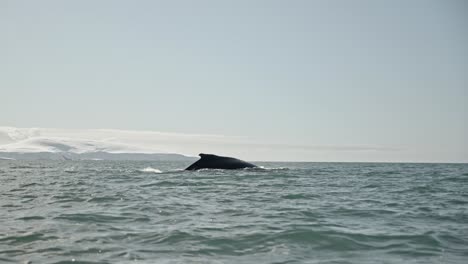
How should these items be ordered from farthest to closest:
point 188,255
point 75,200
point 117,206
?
point 75,200, point 117,206, point 188,255

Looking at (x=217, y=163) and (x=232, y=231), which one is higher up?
(x=217, y=163)

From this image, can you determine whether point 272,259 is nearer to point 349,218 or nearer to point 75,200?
point 349,218

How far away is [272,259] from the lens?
8977 millimetres

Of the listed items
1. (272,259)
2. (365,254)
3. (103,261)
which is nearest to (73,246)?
(103,261)

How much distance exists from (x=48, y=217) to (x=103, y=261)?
6.32 metres

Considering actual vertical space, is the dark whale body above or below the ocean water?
above

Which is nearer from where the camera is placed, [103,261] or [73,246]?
[103,261]

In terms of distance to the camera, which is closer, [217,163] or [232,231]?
[232,231]

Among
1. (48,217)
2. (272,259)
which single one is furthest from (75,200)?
(272,259)

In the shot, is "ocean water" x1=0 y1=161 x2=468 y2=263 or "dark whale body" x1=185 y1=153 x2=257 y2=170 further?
"dark whale body" x1=185 y1=153 x2=257 y2=170

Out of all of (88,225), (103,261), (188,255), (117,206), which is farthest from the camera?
(117,206)

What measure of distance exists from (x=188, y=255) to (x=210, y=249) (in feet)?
2.07

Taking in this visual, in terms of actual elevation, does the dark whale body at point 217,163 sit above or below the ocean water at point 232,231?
above

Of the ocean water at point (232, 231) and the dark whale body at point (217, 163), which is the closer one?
the ocean water at point (232, 231)
